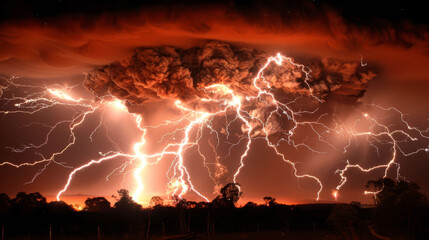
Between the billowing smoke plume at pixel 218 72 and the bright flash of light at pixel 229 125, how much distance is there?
A: 415mm

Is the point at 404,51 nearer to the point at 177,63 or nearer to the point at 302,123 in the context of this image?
the point at 302,123

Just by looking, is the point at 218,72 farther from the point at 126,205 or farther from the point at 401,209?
the point at 401,209

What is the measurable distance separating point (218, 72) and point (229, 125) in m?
6.76

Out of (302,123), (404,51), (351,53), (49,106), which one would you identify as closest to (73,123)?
(49,106)

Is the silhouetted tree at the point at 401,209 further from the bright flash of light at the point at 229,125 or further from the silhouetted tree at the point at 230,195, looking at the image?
the bright flash of light at the point at 229,125

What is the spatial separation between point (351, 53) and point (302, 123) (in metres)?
5.37

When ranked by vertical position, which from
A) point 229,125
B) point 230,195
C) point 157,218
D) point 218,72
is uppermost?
point 218,72

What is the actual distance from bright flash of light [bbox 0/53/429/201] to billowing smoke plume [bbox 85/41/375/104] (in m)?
0.42

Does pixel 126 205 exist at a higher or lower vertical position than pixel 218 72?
lower

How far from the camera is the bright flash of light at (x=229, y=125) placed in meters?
21.4

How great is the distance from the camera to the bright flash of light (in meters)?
21.4

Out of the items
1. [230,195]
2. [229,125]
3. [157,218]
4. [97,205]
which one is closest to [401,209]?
[230,195]

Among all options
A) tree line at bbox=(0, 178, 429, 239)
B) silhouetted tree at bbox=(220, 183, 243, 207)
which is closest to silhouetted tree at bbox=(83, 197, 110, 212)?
tree line at bbox=(0, 178, 429, 239)

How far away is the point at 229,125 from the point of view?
→ 81.6ft
